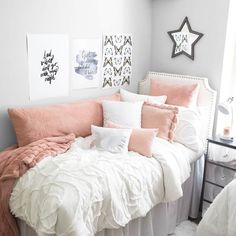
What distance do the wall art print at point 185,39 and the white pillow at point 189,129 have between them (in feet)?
2.23

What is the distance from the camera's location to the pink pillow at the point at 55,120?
2270 mm

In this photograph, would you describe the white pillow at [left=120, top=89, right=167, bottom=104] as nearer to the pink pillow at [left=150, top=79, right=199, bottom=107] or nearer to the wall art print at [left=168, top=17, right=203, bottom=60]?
the pink pillow at [left=150, top=79, right=199, bottom=107]

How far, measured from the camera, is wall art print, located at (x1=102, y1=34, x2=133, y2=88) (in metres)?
2.97

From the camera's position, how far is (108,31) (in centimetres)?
292

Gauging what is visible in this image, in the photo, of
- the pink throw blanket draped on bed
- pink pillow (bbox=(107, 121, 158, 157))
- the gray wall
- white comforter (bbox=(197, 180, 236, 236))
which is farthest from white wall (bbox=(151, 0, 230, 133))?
the pink throw blanket draped on bed

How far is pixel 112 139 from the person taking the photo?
2281mm

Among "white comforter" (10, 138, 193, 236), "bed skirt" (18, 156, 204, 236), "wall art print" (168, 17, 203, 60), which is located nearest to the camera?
"white comforter" (10, 138, 193, 236)

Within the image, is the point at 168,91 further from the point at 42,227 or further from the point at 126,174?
the point at 42,227

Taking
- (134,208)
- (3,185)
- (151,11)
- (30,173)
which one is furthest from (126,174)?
(151,11)

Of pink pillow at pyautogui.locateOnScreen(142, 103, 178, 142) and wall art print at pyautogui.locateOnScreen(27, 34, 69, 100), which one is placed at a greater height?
wall art print at pyautogui.locateOnScreen(27, 34, 69, 100)

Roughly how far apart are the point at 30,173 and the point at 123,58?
168 cm

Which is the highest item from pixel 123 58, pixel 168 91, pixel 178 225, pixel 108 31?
pixel 108 31

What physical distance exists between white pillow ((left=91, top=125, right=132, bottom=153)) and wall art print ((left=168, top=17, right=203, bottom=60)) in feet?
3.88

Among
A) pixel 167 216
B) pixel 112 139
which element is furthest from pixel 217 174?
pixel 112 139
